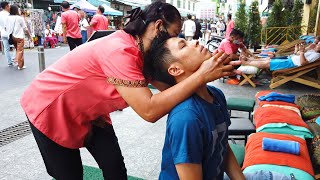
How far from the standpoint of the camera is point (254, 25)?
10602 millimetres

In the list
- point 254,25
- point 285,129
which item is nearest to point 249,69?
point 285,129

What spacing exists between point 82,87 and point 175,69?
1.68 ft

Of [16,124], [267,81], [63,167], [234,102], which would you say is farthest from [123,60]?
[267,81]

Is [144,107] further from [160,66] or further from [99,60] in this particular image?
[99,60]

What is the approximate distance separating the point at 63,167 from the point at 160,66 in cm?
88

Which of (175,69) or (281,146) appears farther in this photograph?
(281,146)

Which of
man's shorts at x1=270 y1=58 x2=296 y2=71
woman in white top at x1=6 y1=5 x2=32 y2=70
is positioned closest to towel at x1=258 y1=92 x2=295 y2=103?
A: man's shorts at x1=270 y1=58 x2=296 y2=71

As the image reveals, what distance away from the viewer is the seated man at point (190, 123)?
121cm

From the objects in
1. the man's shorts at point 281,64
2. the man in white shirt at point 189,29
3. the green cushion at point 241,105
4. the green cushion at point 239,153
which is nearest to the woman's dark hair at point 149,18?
the green cushion at point 239,153

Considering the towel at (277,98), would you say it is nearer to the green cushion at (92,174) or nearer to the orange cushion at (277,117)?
the orange cushion at (277,117)

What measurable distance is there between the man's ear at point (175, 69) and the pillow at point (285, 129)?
186 centimetres

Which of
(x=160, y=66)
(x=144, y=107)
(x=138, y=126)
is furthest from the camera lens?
(x=138, y=126)

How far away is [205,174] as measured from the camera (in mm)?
1353

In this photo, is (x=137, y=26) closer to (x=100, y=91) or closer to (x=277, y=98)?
(x=100, y=91)
